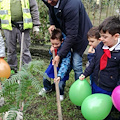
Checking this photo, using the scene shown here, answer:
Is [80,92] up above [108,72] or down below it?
below

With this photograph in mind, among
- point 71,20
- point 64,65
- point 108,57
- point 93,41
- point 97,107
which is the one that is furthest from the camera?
point 64,65

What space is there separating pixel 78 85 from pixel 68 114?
0.67m

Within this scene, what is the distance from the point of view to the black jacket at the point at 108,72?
1829 millimetres

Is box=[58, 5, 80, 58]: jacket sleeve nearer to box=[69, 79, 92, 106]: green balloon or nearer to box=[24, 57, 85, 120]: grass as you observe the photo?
box=[69, 79, 92, 106]: green balloon

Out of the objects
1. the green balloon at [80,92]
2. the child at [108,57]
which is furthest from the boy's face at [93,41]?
the green balloon at [80,92]

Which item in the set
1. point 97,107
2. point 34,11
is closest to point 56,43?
point 97,107

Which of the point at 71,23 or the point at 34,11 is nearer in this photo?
the point at 71,23

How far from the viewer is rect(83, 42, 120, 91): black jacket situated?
1.83 m

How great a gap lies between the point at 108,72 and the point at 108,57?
177 millimetres

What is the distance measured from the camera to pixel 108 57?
1.86 metres

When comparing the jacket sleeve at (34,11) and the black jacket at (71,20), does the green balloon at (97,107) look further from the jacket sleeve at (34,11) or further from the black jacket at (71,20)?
the jacket sleeve at (34,11)

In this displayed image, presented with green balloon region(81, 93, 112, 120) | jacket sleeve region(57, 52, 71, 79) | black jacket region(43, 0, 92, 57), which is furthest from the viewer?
jacket sleeve region(57, 52, 71, 79)

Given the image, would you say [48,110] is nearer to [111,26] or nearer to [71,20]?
[71,20]

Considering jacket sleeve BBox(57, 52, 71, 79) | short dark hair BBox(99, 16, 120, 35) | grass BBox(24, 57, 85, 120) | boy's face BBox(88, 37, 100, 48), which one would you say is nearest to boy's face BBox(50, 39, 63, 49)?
jacket sleeve BBox(57, 52, 71, 79)
